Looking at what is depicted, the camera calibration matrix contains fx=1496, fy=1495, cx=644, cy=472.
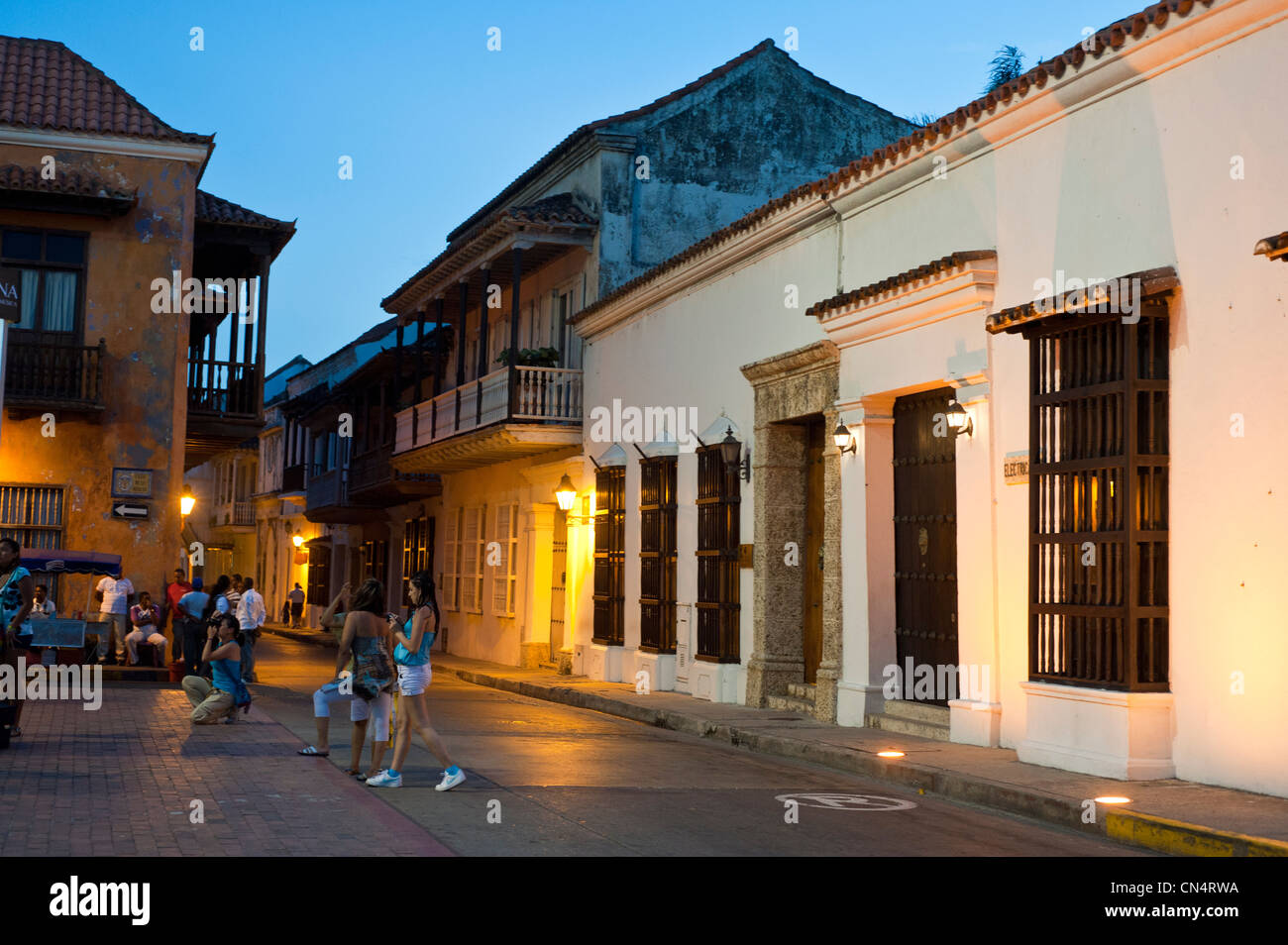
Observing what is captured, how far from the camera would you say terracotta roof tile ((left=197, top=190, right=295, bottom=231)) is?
2316 cm

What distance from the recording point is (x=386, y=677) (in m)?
11.0

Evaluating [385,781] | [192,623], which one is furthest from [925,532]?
[192,623]

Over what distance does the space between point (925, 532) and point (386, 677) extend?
5.56 m

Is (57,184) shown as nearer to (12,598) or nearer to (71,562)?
(71,562)

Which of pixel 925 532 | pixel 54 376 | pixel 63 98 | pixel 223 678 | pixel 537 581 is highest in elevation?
pixel 63 98

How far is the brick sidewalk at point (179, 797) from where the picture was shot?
307 inches

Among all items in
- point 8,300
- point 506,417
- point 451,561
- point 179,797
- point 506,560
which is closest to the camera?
point 179,797

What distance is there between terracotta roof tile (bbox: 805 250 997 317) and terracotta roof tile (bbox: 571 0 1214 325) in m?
1.13

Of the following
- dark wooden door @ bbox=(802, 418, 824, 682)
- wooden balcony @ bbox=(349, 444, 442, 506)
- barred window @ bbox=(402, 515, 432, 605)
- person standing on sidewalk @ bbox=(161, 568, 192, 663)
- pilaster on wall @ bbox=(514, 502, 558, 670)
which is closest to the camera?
dark wooden door @ bbox=(802, 418, 824, 682)

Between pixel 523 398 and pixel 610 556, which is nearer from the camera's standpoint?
pixel 610 556

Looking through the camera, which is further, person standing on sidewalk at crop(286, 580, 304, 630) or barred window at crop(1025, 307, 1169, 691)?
person standing on sidewalk at crop(286, 580, 304, 630)

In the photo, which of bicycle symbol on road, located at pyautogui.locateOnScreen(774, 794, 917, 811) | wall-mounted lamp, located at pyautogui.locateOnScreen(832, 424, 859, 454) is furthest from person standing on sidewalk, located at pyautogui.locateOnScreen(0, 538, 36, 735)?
wall-mounted lamp, located at pyautogui.locateOnScreen(832, 424, 859, 454)

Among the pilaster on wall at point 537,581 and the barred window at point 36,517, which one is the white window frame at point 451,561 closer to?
the pilaster on wall at point 537,581

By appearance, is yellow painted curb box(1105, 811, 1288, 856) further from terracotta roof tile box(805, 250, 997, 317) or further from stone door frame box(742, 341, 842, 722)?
stone door frame box(742, 341, 842, 722)
